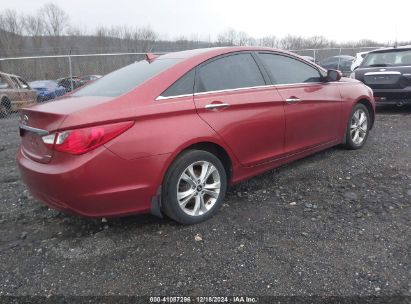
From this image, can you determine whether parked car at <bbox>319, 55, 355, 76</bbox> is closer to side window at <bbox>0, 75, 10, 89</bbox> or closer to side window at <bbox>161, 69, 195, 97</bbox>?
side window at <bbox>0, 75, 10, 89</bbox>

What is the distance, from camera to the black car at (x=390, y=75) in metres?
7.42

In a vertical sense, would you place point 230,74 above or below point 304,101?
above

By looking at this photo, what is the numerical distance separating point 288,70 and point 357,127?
1.70 m

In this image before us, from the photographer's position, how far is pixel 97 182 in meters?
2.65

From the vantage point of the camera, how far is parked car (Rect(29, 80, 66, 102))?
15.2 metres

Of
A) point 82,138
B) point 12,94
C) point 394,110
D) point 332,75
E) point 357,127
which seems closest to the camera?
point 82,138

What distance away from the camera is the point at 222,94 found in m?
3.37

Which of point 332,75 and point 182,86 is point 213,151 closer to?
point 182,86

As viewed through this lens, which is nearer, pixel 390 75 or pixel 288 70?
pixel 288 70

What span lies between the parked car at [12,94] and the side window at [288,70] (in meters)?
10.4

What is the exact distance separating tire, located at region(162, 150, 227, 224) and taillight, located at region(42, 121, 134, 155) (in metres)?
0.61

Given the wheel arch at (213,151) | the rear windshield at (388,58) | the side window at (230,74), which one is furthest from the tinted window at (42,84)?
the wheel arch at (213,151)

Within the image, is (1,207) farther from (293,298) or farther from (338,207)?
(338,207)

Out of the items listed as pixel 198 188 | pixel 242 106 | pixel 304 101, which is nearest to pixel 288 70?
pixel 304 101
